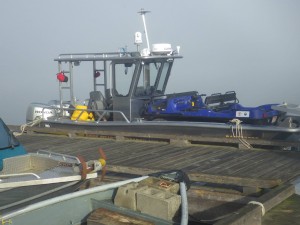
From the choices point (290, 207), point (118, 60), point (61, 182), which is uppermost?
point (118, 60)

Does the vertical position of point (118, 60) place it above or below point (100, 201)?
above

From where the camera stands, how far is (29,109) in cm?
1217

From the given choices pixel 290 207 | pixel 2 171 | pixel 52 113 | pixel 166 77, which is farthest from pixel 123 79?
pixel 290 207

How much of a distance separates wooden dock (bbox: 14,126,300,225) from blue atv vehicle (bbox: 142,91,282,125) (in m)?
0.69

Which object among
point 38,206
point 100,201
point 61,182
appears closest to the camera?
point 38,206

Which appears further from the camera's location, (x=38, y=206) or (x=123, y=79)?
(x=123, y=79)

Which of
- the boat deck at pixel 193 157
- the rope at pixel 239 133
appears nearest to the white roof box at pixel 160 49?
the boat deck at pixel 193 157

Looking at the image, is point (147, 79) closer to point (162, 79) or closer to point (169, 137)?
point (162, 79)

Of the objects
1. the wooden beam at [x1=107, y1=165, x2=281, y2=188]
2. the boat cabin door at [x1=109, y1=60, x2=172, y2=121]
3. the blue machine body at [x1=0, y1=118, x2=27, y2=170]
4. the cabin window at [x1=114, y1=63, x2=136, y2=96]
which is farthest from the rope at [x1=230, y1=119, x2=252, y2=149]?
the blue machine body at [x1=0, y1=118, x2=27, y2=170]

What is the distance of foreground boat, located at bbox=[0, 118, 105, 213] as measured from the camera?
16.5 feet

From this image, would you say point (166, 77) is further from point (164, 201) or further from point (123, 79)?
point (164, 201)

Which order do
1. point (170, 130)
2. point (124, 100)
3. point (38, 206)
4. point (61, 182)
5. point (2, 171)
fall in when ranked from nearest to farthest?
point (38, 206)
point (61, 182)
point (2, 171)
point (170, 130)
point (124, 100)

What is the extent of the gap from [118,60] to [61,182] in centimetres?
533

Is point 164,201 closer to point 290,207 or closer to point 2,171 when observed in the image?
point 290,207
